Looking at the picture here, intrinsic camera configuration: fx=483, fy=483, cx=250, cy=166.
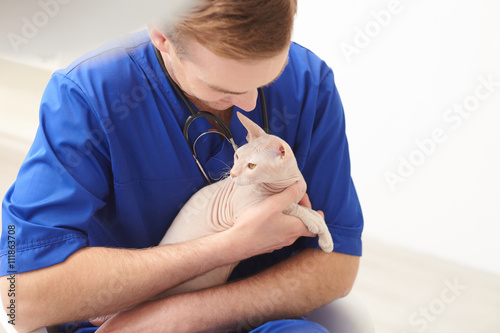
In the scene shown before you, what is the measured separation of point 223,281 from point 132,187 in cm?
31

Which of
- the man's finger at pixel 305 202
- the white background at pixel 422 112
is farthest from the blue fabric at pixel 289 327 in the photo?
the white background at pixel 422 112

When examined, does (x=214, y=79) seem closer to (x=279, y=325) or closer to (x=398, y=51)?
(x=279, y=325)

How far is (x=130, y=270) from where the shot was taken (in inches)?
36.9

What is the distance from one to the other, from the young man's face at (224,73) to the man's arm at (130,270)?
0.24m

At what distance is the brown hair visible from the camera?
28.0 inches

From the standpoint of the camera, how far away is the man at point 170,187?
2.68ft

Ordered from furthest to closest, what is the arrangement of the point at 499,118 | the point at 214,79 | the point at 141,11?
1. the point at 499,118
2. the point at 214,79
3. the point at 141,11

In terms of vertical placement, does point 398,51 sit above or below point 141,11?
below

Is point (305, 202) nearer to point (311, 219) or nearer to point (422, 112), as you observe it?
point (311, 219)

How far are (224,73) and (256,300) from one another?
52cm

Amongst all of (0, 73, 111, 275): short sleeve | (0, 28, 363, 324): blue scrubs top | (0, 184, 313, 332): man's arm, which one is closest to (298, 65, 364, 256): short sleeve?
(0, 28, 363, 324): blue scrubs top

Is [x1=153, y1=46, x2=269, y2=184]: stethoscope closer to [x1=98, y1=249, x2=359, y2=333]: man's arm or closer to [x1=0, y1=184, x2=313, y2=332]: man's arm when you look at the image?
[x1=0, y1=184, x2=313, y2=332]: man's arm

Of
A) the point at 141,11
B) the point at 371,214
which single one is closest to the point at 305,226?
the point at 141,11

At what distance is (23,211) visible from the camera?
0.88 metres
